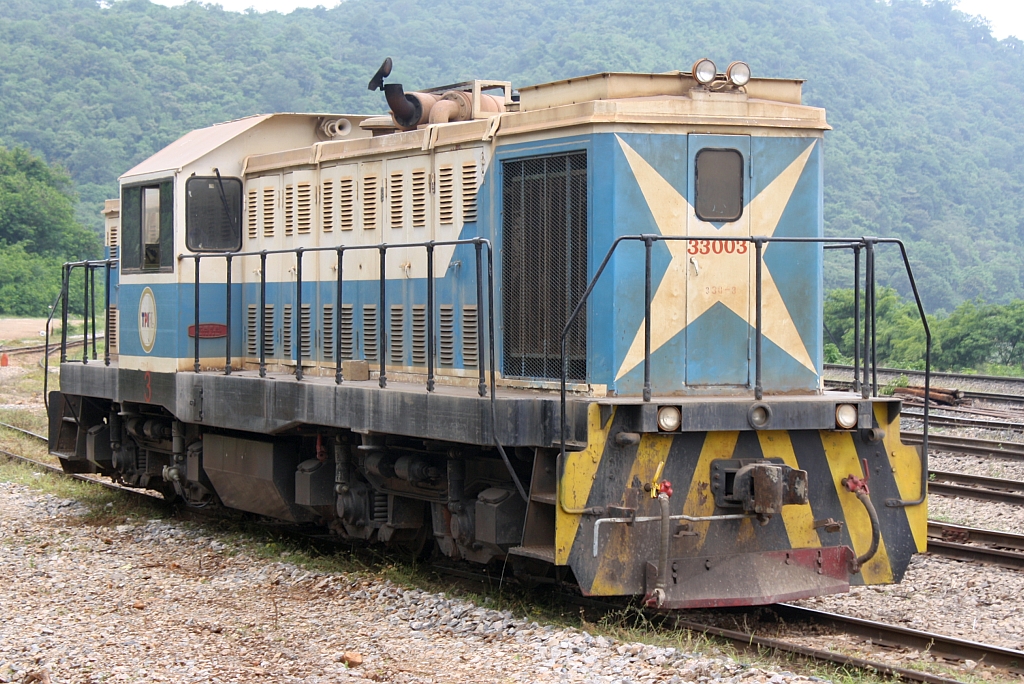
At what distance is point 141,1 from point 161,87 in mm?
26629

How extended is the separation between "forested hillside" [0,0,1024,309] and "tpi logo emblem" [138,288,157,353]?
41.9 meters

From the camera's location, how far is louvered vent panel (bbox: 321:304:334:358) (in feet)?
29.2

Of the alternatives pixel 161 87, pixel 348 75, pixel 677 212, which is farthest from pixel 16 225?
pixel 677 212

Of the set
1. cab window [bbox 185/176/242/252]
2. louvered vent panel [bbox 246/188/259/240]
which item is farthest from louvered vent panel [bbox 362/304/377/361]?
cab window [bbox 185/176/242/252]

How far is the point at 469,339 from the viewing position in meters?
7.61

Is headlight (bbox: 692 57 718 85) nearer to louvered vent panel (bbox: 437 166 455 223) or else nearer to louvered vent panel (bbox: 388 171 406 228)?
louvered vent panel (bbox: 437 166 455 223)

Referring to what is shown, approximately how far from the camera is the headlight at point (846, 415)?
6.47m

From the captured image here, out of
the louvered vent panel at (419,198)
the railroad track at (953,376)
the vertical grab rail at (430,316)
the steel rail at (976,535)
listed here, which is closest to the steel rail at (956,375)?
the railroad track at (953,376)

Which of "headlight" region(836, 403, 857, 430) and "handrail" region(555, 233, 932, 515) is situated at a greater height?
"handrail" region(555, 233, 932, 515)

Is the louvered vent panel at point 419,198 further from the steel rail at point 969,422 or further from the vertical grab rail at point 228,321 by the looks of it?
the steel rail at point 969,422

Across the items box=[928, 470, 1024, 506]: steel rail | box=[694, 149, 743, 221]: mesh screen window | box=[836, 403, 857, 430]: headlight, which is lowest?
box=[928, 470, 1024, 506]: steel rail

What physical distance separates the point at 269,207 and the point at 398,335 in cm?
195

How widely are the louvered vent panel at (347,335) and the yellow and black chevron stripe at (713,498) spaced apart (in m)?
3.12

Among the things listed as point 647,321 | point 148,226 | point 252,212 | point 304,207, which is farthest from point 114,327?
point 647,321
